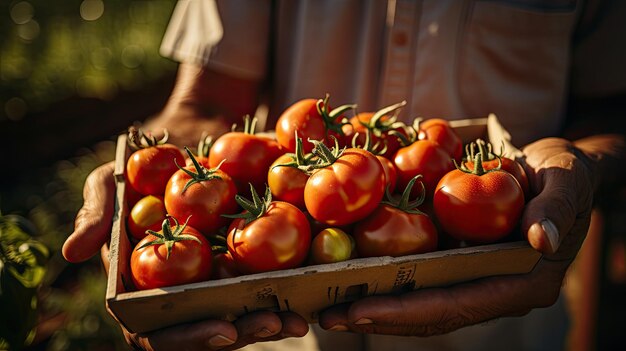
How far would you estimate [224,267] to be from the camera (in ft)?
4.33

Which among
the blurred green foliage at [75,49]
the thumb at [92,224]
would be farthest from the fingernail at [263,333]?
the blurred green foliage at [75,49]

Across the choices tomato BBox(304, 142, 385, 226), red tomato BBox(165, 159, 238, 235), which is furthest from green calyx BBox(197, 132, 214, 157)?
tomato BBox(304, 142, 385, 226)

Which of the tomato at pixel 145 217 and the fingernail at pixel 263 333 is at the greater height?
the tomato at pixel 145 217

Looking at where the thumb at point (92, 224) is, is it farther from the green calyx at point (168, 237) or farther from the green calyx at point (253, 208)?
the green calyx at point (253, 208)

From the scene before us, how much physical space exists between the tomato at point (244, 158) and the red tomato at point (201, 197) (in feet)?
0.22

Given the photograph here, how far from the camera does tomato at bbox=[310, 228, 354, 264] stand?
4.11 ft

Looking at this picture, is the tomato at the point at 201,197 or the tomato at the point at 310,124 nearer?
the tomato at the point at 201,197

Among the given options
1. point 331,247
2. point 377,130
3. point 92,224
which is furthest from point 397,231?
point 92,224

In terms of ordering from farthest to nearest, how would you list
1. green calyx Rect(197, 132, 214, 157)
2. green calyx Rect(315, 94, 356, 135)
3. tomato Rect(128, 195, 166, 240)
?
green calyx Rect(197, 132, 214, 157) → green calyx Rect(315, 94, 356, 135) → tomato Rect(128, 195, 166, 240)

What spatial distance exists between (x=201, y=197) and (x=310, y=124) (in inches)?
14.5

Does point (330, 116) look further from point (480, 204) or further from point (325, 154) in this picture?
point (480, 204)

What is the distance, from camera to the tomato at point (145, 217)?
1.39 meters

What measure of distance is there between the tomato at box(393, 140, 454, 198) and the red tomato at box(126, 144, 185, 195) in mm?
637

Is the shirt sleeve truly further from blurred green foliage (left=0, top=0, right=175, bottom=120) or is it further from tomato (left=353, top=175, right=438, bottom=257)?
blurred green foliage (left=0, top=0, right=175, bottom=120)
